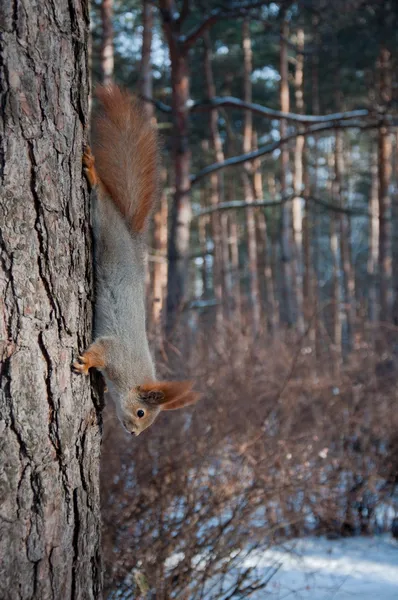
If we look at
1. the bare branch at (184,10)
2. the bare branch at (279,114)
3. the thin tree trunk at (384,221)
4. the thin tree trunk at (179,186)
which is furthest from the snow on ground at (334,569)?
the thin tree trunk at (384,221)

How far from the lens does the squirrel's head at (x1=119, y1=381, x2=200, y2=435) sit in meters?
2.27

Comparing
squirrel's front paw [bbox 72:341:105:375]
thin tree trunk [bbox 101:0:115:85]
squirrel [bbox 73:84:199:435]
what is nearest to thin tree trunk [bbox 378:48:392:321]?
thin tree trunk [bbox 101:0:115:85]

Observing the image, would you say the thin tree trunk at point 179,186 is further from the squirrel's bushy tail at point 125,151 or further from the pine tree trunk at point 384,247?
the pine tree trunk at point 384,247

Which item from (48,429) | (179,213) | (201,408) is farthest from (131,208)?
(179,213)

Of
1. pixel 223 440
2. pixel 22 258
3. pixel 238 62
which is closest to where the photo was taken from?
pixel 22 258

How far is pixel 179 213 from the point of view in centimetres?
785

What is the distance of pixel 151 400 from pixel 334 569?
9.05 feet

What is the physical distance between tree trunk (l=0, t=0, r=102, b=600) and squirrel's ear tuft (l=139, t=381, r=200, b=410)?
39 cm

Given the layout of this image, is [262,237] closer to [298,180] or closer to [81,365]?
[298,180]

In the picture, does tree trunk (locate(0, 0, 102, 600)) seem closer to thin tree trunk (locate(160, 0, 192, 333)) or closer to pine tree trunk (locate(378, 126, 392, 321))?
thin tree trunk (locate(160, 0, 192, 333))

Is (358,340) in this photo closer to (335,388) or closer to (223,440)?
(335,388)

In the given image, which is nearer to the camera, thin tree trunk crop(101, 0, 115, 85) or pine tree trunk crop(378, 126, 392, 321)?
thin tree trunk crop(101, 0, 115, 85)

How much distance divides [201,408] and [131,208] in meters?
1.99

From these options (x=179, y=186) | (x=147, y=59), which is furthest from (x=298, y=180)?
(x=179, y=186)
